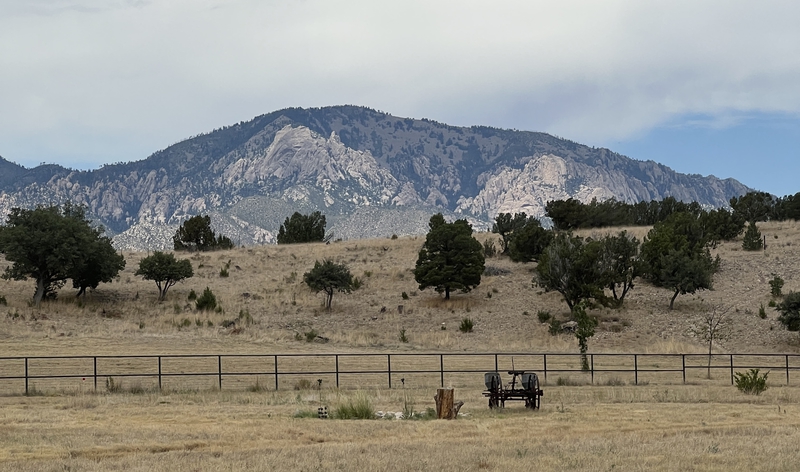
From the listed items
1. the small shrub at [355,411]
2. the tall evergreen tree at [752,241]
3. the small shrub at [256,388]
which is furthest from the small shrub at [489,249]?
the small shrub at [355,411]

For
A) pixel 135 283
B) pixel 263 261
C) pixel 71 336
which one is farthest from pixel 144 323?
pixel 263 261

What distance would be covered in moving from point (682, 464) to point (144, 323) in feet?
158

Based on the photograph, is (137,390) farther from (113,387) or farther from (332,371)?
(332,371)

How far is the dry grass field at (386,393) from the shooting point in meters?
18.4

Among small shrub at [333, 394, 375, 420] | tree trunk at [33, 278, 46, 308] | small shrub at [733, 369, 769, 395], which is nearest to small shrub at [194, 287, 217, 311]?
tree trunk at [33, 278, 46, 308]

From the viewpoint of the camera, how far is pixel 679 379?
38.1 meters

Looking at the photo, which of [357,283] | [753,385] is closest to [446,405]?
[753,385]

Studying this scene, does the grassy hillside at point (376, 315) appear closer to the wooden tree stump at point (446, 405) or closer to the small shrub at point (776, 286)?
the small shrub at point (776, 286)

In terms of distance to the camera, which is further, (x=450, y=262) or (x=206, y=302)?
(x=450, y=262)

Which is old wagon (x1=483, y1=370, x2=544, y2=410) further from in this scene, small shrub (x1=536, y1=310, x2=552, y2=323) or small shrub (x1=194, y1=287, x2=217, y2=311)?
small shrub (x1=194, y1=287, x2=217, y2=311)

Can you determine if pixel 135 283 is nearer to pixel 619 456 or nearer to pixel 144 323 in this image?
pixel 144 323

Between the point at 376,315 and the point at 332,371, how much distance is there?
23978mm

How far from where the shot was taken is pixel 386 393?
3216 cm

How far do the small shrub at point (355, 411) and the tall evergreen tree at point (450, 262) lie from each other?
122 feet
